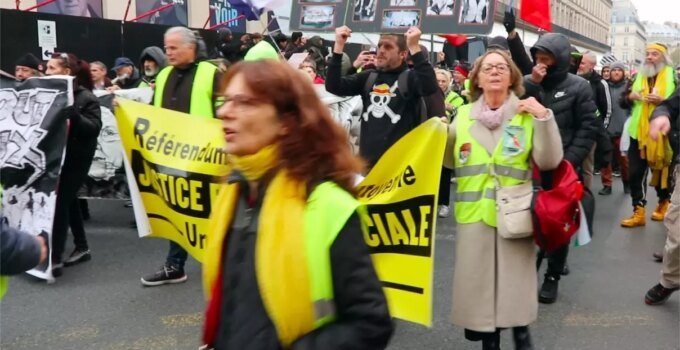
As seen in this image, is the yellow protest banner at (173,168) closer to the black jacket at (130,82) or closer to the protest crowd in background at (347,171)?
the protest crowd in background at (347,171)

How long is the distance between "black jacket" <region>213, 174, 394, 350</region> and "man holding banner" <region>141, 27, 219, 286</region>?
11.2 ft

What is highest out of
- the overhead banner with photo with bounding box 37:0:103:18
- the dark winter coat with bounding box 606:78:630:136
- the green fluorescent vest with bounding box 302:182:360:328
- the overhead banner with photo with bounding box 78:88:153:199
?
the overhead banner with photo with bounding box 37:0:103:18

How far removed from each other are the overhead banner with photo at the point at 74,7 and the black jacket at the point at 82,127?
1094 cm

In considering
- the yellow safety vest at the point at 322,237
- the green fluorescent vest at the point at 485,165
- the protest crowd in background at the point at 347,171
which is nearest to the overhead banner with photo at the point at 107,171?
the protest crowd in background at the point at 347,171

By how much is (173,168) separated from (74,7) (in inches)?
546

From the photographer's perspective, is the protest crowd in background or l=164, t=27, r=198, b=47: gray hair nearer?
the protest crowd in background

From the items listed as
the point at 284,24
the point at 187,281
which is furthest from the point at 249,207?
the point at 284,24

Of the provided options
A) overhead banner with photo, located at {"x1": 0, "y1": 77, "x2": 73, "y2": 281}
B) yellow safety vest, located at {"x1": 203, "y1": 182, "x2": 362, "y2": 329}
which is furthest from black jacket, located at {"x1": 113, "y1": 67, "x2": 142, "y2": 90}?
yellow safety vest, located at {"x1": 203, "y1": 182, "x2": 362, "y2": 329}

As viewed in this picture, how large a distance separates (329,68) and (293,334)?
344 cm

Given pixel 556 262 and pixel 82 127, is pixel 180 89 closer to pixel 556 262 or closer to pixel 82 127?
pixel 82 127

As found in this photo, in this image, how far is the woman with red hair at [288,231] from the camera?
5.24ft

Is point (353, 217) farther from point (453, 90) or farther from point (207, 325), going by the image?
point (453, 90)

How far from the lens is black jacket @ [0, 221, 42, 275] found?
7.32 ft

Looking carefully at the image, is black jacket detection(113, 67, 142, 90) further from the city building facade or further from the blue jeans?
the city building facade
